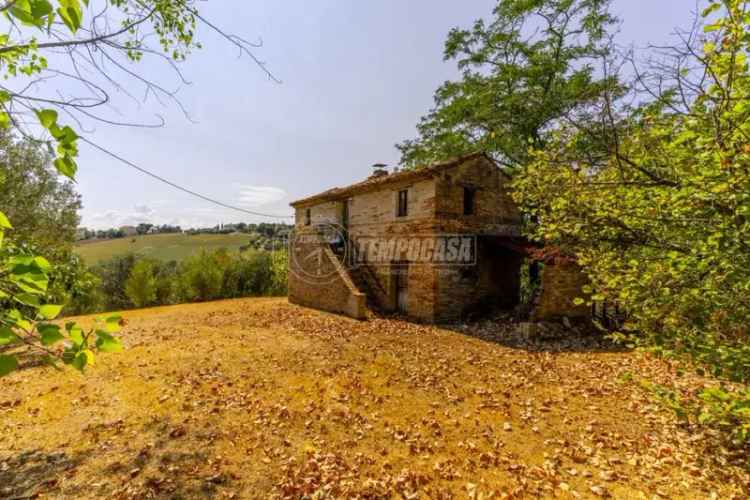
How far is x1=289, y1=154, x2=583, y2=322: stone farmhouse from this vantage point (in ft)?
41.0

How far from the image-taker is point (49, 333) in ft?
4.87

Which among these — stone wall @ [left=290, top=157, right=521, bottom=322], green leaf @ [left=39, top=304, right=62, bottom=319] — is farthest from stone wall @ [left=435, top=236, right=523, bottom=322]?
green leaf @ [left=39, top=304, right=62, bottom=319]

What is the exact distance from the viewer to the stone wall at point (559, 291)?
1093cm

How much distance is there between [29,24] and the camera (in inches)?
63.2

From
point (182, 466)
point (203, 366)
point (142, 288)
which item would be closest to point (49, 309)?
point (182, 466)

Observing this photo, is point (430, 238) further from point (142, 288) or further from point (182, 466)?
point (142, 288)

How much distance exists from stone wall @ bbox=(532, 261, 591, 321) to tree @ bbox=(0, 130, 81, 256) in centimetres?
1377

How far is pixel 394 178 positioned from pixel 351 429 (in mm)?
10362

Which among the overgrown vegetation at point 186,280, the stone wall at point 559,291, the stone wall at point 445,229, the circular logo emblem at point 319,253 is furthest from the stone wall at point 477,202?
the overgrown vegetation at point 186,280

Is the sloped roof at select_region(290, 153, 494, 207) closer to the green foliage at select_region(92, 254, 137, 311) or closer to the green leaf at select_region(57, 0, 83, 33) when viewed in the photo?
the green leaf at select_region(57, 0, 83, 33)

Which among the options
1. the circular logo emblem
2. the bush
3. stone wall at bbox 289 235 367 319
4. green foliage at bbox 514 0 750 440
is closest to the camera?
green foliage at bbox 514 0 750 440

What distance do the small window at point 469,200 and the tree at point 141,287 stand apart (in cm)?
1883

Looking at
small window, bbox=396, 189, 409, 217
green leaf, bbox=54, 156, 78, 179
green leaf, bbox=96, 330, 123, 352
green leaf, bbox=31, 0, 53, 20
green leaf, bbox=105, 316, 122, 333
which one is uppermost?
small window, bbox=396, 189, 409, 217

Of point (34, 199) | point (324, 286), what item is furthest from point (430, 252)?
point (34, 199)
